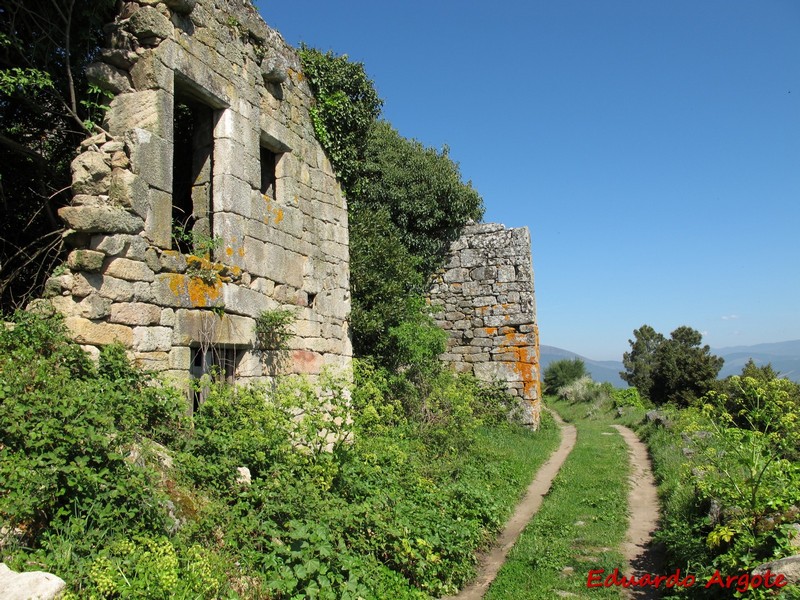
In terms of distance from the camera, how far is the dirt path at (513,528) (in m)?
5.68

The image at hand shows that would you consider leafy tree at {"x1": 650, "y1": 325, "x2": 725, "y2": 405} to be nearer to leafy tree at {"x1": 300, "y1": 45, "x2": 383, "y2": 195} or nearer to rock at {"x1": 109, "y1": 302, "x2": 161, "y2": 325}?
leafy tree at {"x1": 300, "y1": 45, "x2": 383, "y2": 195}

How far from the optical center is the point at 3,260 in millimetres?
6223

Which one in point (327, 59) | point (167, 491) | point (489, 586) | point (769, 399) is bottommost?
point (489, 586)

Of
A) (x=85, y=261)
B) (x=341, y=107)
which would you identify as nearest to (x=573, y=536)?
(x=85, y=261)

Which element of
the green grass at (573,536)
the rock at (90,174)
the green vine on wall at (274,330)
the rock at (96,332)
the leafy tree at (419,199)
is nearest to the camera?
the rock at (96,332)

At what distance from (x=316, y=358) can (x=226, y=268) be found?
87.7 inches

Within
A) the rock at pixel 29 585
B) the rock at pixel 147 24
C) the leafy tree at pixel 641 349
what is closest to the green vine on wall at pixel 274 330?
the rock at pixel 147 24

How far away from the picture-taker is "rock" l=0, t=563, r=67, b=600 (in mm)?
2844

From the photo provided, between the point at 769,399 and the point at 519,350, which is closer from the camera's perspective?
the point at 769,399

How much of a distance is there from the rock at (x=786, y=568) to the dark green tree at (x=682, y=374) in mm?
23588

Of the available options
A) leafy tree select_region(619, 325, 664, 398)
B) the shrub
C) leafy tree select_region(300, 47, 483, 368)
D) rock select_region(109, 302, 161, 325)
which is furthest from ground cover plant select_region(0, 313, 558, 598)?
leafy tree select_region(619, 325, 664, 398)

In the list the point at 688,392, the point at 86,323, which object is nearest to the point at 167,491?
the point at 86,323

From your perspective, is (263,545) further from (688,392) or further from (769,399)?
(688,392)

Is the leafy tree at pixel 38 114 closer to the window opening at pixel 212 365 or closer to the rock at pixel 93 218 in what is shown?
the rock at pixel 93 218
